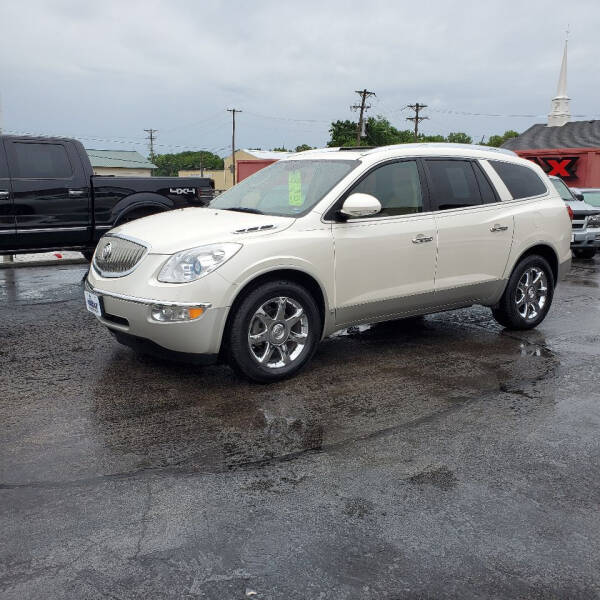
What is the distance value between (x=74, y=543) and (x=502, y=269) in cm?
482

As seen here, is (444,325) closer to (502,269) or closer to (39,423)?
(502,269)

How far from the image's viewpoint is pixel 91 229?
9.23 metres

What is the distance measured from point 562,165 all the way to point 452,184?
16.3 m

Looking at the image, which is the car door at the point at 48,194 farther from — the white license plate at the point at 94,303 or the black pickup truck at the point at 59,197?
the white license plate at the point at 94,303

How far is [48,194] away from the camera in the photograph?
348 inches

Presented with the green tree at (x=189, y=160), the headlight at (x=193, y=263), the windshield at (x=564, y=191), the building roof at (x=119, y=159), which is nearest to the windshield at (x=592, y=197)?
the windshield at (x=564, y=191)

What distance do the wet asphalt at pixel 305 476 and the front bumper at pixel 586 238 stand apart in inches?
327

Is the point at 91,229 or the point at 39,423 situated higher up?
the point at 91,229

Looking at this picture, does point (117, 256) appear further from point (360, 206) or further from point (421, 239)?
point (421, 239)

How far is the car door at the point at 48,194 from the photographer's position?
8.67 m

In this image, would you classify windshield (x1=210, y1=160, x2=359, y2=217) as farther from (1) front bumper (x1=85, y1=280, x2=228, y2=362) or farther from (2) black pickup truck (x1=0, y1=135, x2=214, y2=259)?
(2) black pickup truck (x1=0, y1=135, x2=214, y2=259)

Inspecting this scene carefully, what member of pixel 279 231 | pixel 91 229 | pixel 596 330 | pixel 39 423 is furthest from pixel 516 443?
pixel 91 229

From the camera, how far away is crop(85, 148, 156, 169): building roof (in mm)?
80438

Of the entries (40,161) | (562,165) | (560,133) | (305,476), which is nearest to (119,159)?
(560,133)
